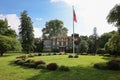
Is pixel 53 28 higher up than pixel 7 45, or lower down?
higher up

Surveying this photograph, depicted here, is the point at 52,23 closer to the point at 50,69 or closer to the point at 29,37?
the point at 29,37

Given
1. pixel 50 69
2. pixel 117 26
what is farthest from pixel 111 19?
pixel 50 69

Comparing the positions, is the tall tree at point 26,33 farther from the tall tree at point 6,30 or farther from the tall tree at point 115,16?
the tall tree at point 115,16

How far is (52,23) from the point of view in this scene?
100 m

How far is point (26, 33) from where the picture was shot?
6850 cm

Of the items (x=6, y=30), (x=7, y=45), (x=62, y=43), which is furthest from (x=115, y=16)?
(x=62, y=43)

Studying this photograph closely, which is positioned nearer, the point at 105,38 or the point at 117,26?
the point at 117,26

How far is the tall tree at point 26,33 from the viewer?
221 feet

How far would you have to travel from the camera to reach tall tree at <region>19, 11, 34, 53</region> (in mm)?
67500

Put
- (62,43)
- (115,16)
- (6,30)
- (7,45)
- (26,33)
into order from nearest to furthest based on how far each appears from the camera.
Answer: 1. (115,16)
2. (7,45)
3. (6,30)
4. (26,33)
5. (62,43)

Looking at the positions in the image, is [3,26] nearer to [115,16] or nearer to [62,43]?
[62,43]

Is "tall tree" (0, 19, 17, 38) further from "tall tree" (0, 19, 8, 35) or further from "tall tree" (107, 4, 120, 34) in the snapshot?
"tall tree" (107, 4, 120, 34)

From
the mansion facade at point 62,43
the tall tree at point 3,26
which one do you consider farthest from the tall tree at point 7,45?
the mansion facade at point 62,43

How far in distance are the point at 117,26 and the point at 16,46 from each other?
30018mm
